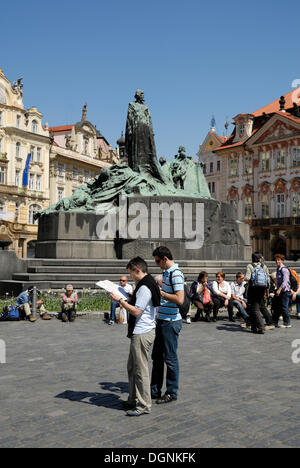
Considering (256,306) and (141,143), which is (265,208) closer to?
→ (141,143)

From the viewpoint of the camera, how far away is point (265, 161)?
47.5 m

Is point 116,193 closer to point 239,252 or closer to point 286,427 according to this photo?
point 239,252

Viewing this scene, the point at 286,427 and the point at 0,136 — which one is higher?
the point at 0,136

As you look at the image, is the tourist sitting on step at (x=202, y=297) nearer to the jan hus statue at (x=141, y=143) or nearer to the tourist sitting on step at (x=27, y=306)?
the tourist sitting on step at (x=27, y=306)

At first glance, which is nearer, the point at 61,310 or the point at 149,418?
the point at 149,418

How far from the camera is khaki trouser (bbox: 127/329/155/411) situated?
15.4ft

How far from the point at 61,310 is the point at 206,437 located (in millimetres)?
7343

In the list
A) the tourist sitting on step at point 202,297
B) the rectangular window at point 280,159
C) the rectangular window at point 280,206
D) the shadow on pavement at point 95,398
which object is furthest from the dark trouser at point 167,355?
the rectangular window at point 280,159

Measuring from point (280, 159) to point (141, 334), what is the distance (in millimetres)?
43333

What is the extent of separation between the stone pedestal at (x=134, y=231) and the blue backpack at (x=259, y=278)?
Result: 5.67 metres

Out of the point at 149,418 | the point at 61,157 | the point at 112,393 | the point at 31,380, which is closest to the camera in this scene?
the point at 149,418

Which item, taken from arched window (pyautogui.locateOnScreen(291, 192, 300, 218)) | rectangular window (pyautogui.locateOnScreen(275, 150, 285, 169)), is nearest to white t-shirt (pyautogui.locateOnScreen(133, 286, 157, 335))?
arched window (pyautogui.locateOnScreen(291, 192, 300, 218))

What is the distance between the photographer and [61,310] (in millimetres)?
11008
